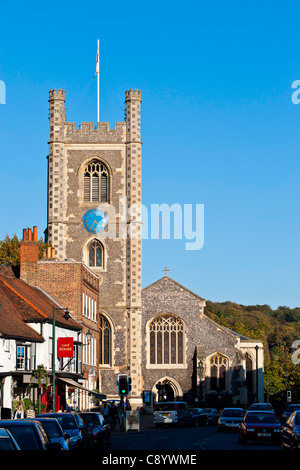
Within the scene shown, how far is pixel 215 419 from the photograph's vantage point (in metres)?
61.9

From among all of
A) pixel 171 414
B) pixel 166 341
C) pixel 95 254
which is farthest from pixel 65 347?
pixel 166 341

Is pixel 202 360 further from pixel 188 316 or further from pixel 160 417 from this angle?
pixel 160 417

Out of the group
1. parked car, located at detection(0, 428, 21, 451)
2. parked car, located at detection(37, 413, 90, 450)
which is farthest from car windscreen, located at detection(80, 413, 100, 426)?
parked car, located at detection(0, 428, 21, 451)

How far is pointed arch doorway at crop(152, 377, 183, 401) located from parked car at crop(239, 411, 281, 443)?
46.1m

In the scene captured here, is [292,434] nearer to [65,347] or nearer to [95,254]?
[65,347]

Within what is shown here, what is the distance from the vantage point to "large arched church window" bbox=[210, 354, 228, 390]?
79.0 meters

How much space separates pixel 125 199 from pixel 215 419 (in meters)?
18.7

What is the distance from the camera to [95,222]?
66.8 metres

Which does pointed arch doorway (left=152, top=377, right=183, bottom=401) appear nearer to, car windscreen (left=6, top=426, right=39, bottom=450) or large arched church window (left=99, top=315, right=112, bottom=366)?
large arched church window (left=99, top=315, right=112, bottom=366)

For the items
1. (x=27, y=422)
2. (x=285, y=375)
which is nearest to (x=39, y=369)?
(x=27, y=422)

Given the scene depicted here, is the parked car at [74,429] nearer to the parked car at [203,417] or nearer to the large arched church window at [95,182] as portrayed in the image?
the parked car at [203,417]

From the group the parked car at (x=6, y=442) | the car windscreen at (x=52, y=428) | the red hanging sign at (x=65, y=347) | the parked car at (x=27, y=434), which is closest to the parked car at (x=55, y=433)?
the car windscreen at (x=52, y=428)

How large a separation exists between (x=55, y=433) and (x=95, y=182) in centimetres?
4933

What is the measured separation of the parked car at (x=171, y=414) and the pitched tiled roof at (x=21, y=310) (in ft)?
23.9
